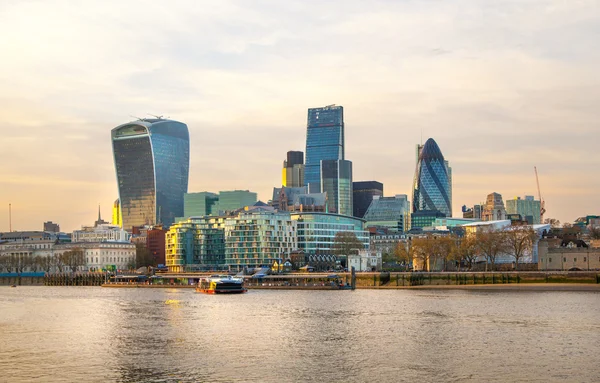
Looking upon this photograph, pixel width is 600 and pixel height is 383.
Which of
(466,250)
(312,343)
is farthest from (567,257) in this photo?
(312,343)

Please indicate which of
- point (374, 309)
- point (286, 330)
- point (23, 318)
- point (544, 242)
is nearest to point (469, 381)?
point (286, 330)

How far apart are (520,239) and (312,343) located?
389 feet

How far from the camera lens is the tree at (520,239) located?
176363mm

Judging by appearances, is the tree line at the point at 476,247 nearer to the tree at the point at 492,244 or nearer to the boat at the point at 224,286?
the tree at the point at 492,244

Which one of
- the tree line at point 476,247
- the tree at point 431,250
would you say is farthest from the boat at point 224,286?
the tree line at point 476,247

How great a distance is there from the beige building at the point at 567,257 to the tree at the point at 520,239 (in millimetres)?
2665

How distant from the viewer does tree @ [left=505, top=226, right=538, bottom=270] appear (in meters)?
176

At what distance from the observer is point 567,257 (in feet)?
569

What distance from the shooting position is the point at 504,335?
72.9 meters

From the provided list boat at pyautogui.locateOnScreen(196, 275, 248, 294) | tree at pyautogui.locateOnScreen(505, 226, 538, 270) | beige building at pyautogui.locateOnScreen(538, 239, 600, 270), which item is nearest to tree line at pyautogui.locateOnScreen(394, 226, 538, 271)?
tree at pyautogui.locateOnScreen(505, 226, 538, 270)

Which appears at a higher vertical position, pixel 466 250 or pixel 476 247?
pixel 476 247

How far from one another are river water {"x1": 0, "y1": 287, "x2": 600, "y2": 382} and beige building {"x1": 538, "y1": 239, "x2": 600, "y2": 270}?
202ft

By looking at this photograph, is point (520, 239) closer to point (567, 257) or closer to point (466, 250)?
point (567, 257)

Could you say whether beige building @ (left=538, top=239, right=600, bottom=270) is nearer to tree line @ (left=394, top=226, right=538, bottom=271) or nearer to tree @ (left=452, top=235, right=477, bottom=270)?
tree line @ (left=394, top=226, right=538, bottom=271)
